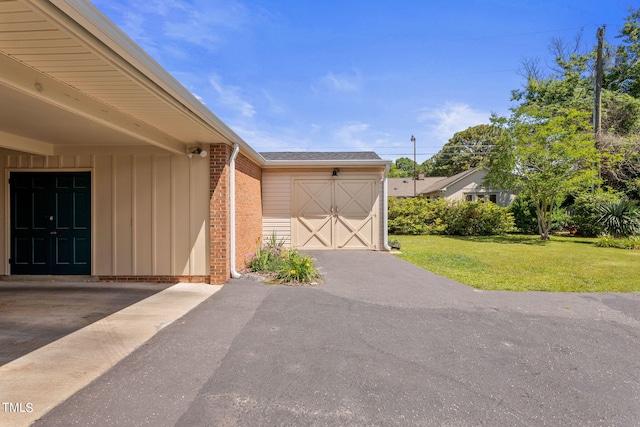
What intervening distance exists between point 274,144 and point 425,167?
34654mm

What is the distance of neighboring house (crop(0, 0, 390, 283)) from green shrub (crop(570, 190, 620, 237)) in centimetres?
1542

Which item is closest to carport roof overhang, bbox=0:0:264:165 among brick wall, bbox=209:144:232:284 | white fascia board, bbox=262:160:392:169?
brick wall, bbox=209:144:232:284

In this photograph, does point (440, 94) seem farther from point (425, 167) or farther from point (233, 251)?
point (425, 167)

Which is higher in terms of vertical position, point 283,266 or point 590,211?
point 590,211

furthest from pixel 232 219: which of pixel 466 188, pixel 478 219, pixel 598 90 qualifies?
pixel 466 188

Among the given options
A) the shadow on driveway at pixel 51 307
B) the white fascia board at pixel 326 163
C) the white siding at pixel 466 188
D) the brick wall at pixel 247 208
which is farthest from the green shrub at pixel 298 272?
the white siding at pixel 466 188

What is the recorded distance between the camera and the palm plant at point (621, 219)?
12.5 metres

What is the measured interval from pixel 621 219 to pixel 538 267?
30.0ft

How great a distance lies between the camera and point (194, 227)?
5762 mm

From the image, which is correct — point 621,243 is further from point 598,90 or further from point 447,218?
point 598,90

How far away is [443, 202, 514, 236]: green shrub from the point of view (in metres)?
15.8

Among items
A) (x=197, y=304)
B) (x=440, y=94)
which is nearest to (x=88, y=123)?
(x=197, y=304)

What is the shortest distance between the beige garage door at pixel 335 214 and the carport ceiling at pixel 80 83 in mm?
5119

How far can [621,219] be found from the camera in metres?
12.7
